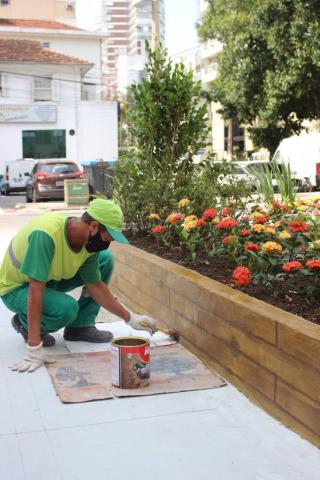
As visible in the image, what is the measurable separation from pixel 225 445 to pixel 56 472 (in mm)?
823

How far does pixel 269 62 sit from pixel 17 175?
12.1 m

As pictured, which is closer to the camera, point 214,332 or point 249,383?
point 249,383

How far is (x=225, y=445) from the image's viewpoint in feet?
11.0

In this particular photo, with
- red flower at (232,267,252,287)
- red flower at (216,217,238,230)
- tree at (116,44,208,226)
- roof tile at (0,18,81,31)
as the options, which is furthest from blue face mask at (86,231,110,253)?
roof tile at (0,18,81,31)

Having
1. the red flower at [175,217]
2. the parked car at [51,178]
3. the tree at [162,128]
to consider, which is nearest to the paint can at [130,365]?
the red flower at [175,217]

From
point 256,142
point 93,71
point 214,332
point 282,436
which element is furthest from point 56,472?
point 93,71

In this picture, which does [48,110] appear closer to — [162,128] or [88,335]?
[162,128]

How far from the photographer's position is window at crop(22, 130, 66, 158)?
37500 mm

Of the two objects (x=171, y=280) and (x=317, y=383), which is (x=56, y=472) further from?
(x=171, y=280)

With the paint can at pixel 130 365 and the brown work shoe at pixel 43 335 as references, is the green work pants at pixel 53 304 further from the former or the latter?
the paint can at pixel 130 365

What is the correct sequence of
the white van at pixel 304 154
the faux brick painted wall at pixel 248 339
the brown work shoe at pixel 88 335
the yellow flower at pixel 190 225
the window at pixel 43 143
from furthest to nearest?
the window at pixel 43 143 → the white van at pixel 304 154 → the yellow flower at pixel 190 225 → the brown work shoe at pixel 88 335 → the faux brick painted wall at pixel 248 339

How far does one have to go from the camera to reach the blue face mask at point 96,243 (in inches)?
175

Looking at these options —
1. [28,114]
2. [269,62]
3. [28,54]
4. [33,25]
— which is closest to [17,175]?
[28,114]

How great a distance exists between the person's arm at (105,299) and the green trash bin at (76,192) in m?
15.2
